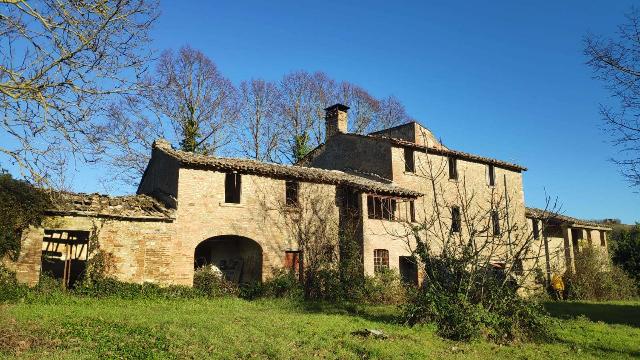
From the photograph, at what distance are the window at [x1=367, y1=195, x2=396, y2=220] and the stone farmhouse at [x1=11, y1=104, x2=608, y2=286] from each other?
0.06 m

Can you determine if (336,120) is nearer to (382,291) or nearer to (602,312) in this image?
(382,291)

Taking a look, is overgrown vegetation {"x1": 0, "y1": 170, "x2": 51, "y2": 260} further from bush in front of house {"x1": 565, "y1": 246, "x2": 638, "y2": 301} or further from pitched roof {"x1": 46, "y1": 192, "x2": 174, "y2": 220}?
bush in front of house {"x1": 565, "y1": 246, "x2": 638, "y2": 301}

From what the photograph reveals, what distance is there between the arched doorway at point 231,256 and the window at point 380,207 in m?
5.84

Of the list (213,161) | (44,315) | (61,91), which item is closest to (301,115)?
(213,161)

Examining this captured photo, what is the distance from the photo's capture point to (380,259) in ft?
73.7

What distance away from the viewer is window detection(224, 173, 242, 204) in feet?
66.9

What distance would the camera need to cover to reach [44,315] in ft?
40.0

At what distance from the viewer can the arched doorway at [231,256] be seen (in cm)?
2078

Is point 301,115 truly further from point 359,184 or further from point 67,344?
point 67,344

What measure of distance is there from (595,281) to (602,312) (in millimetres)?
7193

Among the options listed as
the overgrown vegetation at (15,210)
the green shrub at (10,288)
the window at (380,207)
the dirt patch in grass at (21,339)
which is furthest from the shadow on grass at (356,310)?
the overgrown vegetation at (15,210)

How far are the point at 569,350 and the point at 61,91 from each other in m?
12.3

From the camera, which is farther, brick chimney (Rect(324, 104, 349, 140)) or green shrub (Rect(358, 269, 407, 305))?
brick chimney (Rect(324, 104, 349, 140))

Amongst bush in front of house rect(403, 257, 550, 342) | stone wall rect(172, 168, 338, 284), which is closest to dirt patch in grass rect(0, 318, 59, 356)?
stone wall rect(172, 168, 338, 284)
